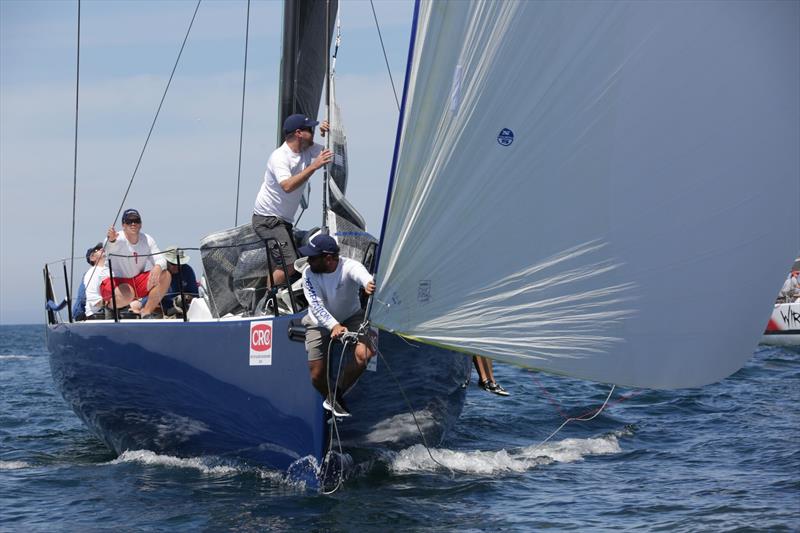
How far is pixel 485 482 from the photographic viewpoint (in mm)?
7965

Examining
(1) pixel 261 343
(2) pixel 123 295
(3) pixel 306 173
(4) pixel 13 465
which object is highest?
(3) pixel 306 173

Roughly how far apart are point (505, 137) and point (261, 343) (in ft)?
9.34

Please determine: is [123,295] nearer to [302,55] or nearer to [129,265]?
[129,265]

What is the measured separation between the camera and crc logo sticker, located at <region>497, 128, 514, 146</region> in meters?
5.73

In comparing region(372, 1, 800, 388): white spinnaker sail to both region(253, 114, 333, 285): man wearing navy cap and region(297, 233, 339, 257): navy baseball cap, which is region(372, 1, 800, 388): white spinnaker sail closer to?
region(297, 233, 339, 257): navy baseball cap

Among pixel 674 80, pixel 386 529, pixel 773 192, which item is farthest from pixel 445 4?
pixel 386 529

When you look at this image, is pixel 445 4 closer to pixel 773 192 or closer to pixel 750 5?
pixel 750 5

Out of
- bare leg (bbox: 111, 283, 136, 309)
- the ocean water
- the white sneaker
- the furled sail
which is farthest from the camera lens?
bare leg (bbox: 111, 283, 136, 309)

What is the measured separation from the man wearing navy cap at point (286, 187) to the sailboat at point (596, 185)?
2100 millimetres

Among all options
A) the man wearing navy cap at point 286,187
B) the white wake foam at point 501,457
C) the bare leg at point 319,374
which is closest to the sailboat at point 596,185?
the bare leg at point 319,374

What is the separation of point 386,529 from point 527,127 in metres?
Result: 2.65

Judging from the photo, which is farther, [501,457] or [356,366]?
[501,457]

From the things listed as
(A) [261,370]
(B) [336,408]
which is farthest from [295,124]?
(B) [336,408]

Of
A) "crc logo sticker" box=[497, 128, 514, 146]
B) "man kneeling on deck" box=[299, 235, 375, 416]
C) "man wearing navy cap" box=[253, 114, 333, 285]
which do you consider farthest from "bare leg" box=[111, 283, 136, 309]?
"crc logo sticker" box=[497, 128, 514, 146]
